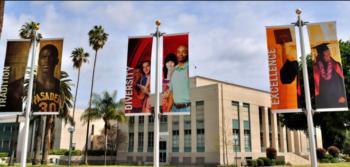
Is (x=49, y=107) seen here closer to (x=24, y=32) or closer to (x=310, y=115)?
(x=310, y=115)

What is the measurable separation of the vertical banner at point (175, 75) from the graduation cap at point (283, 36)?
5345 millimetres

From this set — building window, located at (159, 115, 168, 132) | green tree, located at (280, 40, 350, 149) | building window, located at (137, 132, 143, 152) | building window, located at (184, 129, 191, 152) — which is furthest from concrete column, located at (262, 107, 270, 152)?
building window, located at (137, 132, 143, 152)

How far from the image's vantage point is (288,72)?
19.0 m

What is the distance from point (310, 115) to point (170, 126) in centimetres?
4283

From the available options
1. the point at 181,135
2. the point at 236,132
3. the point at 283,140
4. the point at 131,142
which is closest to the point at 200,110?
the point at 181,135

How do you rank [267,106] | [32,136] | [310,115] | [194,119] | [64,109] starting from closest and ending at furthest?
[310,115]
[64,109]
[194,119]
[267,106]
[32,136]

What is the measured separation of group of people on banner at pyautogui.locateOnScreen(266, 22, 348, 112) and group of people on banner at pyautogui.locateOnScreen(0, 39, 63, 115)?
13.7 meters

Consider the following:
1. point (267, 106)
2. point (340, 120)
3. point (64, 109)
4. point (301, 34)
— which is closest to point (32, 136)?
point (64, 109)

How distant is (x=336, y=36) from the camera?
18359 millimetres

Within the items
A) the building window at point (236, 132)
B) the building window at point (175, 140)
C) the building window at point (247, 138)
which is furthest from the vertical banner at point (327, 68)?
the building window at point (175, 140)

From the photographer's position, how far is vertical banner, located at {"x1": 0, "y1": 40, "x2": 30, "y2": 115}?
21172 mm

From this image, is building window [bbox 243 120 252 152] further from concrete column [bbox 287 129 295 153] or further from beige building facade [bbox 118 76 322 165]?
concrete column [bbox 287 129 295 153]

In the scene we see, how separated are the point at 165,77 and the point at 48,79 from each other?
26.1 ft

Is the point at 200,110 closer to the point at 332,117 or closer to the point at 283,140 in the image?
the point at 283,140
